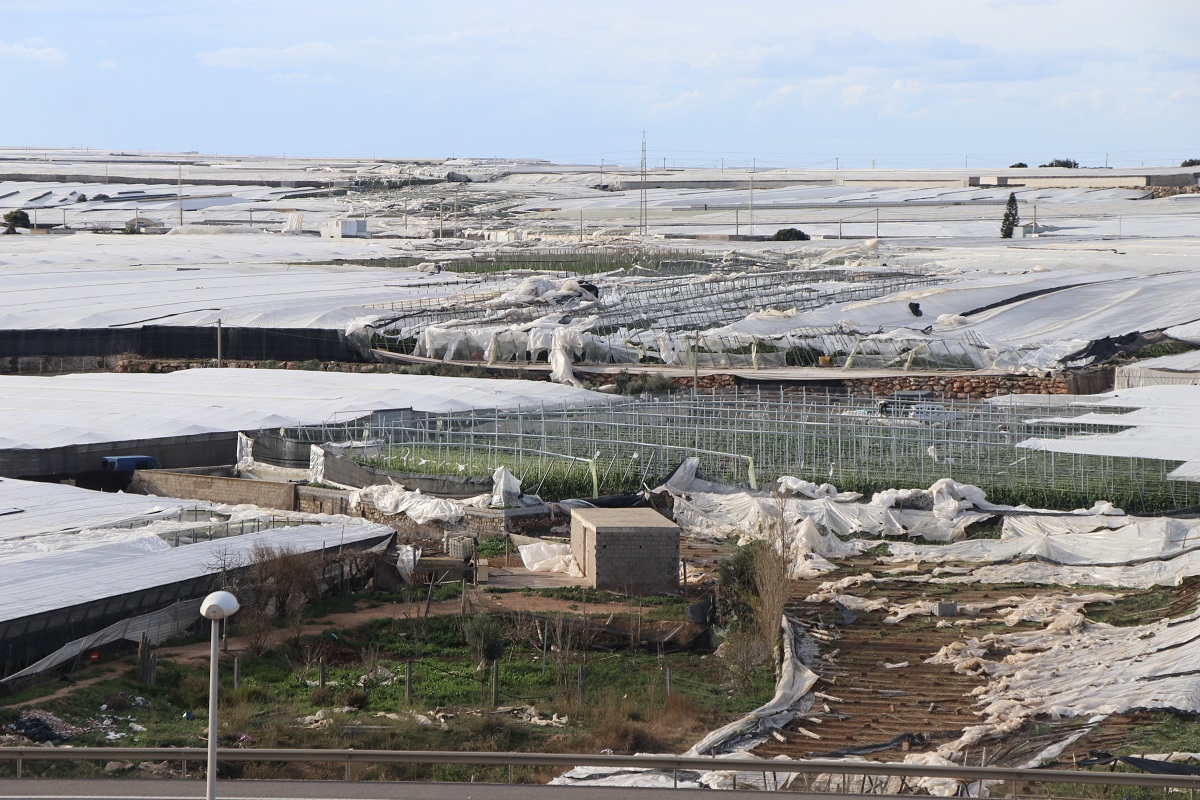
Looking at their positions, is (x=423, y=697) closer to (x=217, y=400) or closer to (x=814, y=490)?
(x=814, y=490)

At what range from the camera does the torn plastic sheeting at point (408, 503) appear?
19.5 metres

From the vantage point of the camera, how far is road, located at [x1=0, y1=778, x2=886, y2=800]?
893cm

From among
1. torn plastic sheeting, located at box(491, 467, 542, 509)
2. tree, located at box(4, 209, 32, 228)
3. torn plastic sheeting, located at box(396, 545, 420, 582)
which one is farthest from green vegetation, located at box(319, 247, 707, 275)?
torn plastic sheeting, located at box(396, 545, 420, 582)

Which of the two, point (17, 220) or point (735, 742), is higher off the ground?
point (17, 220)

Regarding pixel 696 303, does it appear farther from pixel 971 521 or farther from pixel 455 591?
pixel 455 591

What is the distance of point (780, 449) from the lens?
22.3 metres

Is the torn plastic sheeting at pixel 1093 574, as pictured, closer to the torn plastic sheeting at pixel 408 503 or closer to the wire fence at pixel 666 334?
the torn plastic sheeting at pixel 408 503

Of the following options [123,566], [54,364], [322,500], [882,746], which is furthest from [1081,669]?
[54,364]

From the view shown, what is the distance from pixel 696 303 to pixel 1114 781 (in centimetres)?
3222

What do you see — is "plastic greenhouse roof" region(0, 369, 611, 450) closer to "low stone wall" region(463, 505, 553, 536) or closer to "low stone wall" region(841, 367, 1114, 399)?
"low stone wall" region(841, 367, 1114, 399)

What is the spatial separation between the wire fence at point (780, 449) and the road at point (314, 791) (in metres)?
11.1

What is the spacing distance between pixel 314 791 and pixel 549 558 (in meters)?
8.60

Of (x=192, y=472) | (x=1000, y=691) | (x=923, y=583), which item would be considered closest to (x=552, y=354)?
(x=192, y=472)

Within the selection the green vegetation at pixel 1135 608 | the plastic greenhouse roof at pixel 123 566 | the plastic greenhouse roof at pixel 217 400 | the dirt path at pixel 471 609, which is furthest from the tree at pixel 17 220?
the green vegetation at pixel 1135 608
